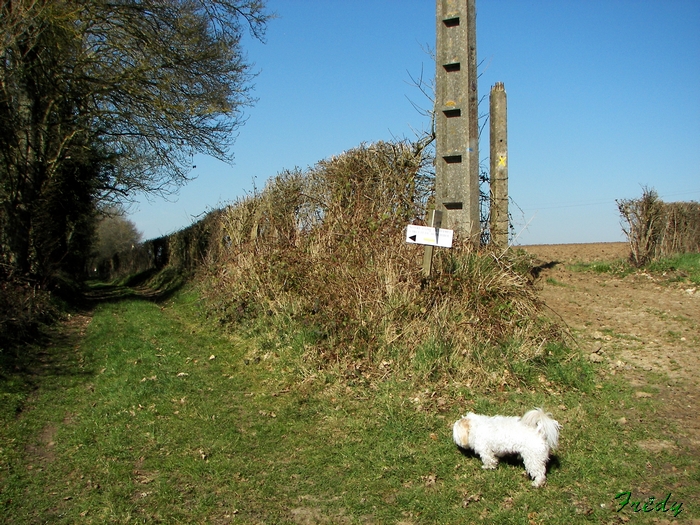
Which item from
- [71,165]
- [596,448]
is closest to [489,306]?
[596,448]

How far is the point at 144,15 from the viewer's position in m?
14.4

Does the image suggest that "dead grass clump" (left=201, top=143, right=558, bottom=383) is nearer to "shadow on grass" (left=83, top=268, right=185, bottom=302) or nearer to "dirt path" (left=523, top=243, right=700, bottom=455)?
"dirt path" (left=523, top=243, right=700, bottom=455)

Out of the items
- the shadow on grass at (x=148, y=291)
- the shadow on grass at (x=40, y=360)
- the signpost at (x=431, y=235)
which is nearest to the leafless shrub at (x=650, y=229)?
the signpost at (x=431, y=235)

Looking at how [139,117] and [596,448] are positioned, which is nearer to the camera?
[596,448]

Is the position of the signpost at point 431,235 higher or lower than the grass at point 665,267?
higher

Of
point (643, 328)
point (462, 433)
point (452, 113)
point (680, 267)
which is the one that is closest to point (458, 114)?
point (452, 113)

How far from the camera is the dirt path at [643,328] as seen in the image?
253 inches

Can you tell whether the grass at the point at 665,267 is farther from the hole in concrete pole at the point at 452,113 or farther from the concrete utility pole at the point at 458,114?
the hole in concrete pole at the point at 452,113

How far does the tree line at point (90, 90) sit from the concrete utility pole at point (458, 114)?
316 inches

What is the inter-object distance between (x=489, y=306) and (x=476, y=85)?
3.33 m

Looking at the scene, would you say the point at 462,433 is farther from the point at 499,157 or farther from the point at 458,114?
the point at 499,157

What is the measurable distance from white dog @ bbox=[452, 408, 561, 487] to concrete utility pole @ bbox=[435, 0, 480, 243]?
3.82 metres

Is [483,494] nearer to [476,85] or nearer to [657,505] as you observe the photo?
[657,505]

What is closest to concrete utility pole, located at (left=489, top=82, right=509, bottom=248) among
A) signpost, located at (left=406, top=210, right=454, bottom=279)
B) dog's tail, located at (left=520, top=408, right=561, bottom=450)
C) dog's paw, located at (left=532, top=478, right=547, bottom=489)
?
signpost, located at (left=406, top=210, right=454, bottom=279)
